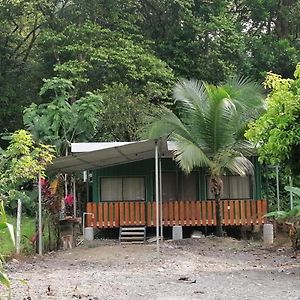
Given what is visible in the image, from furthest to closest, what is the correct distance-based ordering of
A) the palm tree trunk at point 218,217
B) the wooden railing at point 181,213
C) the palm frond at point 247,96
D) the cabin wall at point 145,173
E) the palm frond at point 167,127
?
the cabin wall at point 145,173
the wooden railing at point 181,213
the palm tree trunk at point 218,217
the palm frond at point 167,127
the palm frond at point 247,96

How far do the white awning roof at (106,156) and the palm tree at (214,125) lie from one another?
0.68m

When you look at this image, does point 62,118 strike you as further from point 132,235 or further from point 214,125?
point 214,125

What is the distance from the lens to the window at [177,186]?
17.5m

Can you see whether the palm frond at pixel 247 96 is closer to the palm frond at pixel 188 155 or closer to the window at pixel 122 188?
the palm frond at pixel 188 155

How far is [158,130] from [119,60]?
5.65 m

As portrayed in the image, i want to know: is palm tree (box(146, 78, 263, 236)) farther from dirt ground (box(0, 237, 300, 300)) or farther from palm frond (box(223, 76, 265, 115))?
dirt ground (box(0, 237, 300, 300))

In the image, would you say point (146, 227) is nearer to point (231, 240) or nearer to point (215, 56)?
point (231, 240)

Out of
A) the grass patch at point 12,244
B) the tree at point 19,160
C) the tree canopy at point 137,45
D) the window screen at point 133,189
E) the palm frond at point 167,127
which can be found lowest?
the grass patch at point 12,244

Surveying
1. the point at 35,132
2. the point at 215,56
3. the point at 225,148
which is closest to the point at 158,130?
the point at 225,148

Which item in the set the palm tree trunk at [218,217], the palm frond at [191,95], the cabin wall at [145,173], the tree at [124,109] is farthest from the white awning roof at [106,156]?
the tree at [124,109]

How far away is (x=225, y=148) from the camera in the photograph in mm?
15023

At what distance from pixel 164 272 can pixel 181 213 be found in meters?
6.30

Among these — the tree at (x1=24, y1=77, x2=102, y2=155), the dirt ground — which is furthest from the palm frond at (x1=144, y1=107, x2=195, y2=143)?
the tree at (x1=24, y1=77, x2=102, y2=155)

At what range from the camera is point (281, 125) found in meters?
9.58
